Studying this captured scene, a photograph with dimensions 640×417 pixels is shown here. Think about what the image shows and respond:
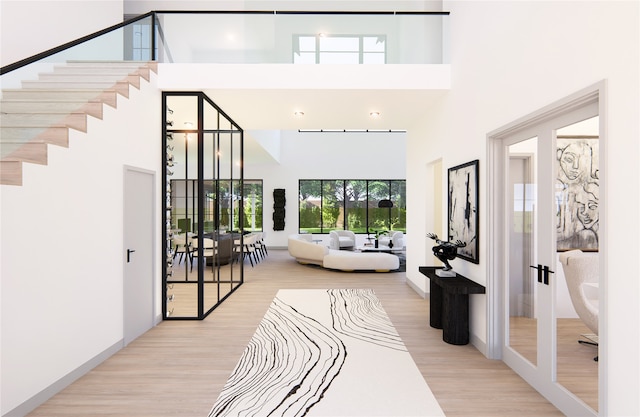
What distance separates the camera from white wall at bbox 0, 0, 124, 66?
4098 mm

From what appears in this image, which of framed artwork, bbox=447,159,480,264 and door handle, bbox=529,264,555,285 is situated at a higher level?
framed artwork, bbox=447,159,480,264

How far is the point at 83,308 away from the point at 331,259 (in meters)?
5.69

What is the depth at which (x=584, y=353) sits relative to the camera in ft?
8.06

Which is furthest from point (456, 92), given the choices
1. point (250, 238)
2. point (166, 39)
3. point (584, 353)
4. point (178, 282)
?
point (250, 238)

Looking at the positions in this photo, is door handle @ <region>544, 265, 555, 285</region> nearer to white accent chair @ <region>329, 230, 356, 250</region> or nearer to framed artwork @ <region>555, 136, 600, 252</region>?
framed artwork @ <region>555, 136, 600, 252</region>

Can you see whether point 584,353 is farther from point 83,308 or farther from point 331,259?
point 331,259

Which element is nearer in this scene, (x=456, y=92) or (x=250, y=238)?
(x=456, y=92)

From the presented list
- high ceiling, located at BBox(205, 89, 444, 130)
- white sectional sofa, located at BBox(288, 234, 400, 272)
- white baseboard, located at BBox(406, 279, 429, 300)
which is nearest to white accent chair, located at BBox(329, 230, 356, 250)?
white sectional sofa, located at BBox(288, 234, 400, 272)

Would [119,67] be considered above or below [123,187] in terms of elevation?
above

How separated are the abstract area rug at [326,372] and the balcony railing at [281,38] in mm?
3507

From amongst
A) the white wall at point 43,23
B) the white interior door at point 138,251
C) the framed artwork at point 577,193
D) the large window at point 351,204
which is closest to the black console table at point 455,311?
the framed artwork at point 577,193

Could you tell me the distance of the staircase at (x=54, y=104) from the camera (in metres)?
2.68

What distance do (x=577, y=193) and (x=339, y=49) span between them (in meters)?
3.54

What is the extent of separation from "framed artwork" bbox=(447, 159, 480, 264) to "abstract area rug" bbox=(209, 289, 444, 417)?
134cm
